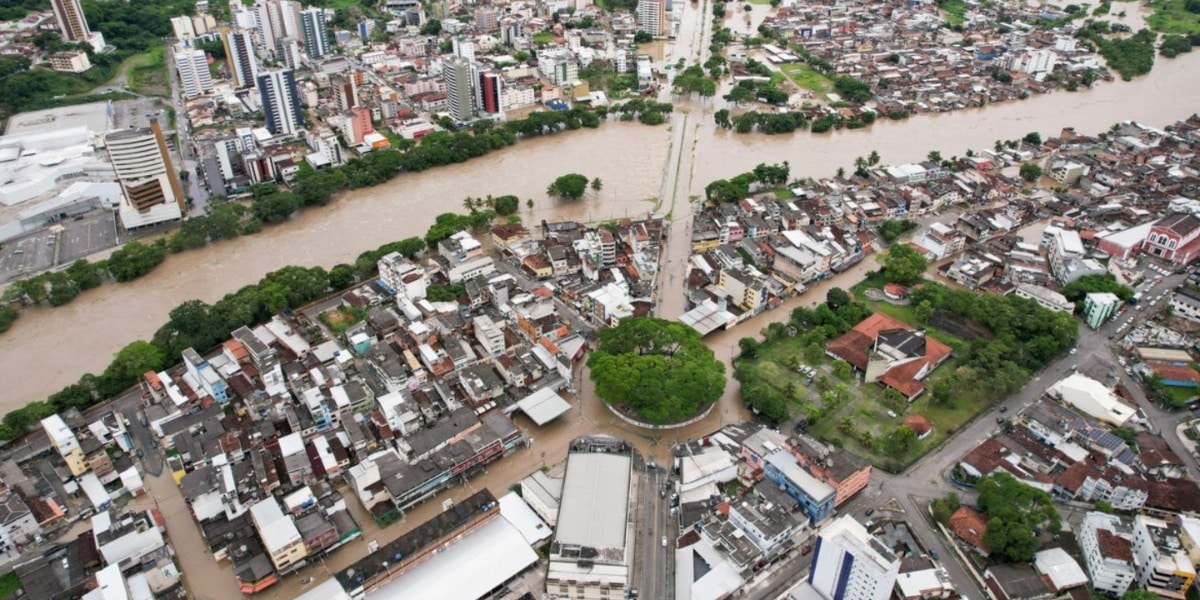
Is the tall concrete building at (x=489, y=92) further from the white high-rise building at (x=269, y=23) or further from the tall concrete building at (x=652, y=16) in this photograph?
the white high-rise building at (x=269, y=23)

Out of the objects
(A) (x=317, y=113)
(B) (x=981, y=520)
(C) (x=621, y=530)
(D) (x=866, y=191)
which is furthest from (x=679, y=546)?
(A) (x=317, y=113)

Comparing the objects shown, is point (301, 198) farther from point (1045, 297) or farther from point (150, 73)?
point (1045, 297)

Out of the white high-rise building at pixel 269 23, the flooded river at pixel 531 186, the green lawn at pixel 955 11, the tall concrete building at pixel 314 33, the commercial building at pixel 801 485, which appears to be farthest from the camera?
the green lawn at pixel 955 11

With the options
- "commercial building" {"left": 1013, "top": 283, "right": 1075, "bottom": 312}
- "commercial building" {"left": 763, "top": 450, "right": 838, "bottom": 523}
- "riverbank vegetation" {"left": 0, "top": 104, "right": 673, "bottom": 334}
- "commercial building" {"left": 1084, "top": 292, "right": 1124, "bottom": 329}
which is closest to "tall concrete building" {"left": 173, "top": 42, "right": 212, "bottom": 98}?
"riverbank vegetation" {"left": 0, "top": 104, "right": 673, "bottom": 334}

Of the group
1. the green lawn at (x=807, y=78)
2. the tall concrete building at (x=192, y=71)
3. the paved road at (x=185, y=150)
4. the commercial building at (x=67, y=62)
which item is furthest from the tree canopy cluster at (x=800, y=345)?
the commercial building at (x=67, y=62)

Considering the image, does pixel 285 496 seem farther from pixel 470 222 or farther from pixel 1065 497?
pixel 1065 497

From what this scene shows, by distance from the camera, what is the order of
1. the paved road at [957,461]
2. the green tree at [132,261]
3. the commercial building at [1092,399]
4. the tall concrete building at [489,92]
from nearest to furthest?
the paved road at [957,461] → the commercial building at [1092,399] → the green tree at [132,261] → the tall concrete building at [489,92]
